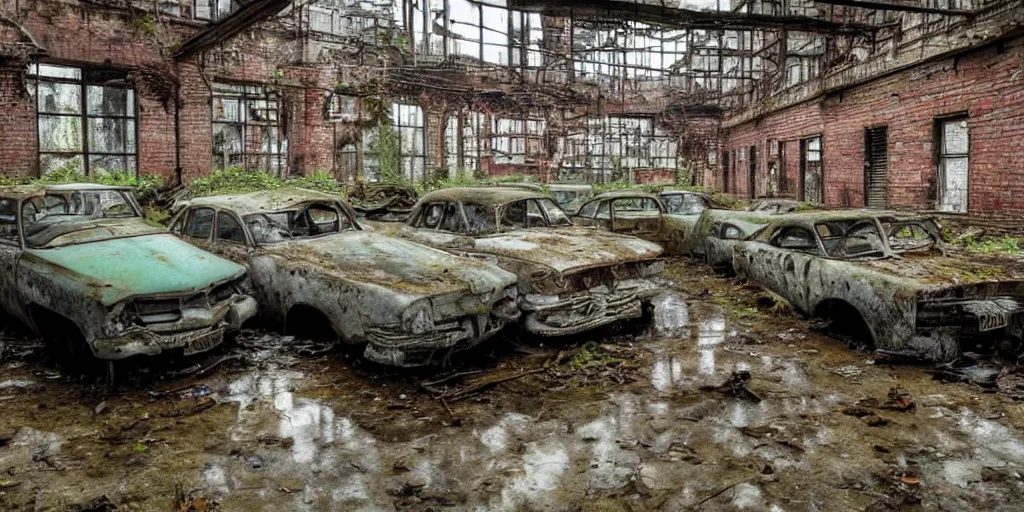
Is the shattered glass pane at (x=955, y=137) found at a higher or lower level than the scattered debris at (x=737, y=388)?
higher

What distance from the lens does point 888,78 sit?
13.6 meters

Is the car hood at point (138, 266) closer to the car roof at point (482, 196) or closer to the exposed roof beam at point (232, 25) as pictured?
the car roof at point (482, 196)

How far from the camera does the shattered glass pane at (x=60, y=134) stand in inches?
551

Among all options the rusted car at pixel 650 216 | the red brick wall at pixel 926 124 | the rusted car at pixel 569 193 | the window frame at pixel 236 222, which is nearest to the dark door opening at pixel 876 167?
the red brick wall at pixel 926 124

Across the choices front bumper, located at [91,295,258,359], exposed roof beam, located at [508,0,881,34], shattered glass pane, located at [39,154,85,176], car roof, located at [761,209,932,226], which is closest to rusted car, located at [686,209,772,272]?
car roof, located at [761,209,932,226]

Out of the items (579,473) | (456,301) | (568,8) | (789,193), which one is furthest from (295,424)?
(789,193)

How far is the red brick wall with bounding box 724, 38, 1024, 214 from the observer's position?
34.8ft

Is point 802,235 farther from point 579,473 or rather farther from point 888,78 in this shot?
point 888,78

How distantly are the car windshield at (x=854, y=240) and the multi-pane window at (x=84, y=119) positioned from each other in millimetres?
14301

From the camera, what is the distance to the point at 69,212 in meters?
7.19

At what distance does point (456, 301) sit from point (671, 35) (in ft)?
90.4

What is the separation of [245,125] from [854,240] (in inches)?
586

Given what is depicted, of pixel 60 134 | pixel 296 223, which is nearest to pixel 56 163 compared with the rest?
pixel 60 134

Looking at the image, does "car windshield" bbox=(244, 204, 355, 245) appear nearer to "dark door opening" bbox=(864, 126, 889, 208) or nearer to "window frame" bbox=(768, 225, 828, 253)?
"window frame" bbox=(768, 225, 828, 253)
